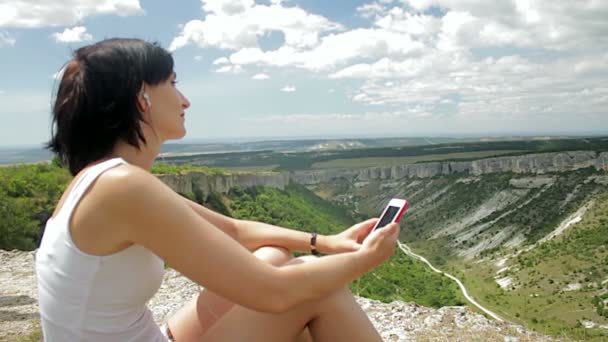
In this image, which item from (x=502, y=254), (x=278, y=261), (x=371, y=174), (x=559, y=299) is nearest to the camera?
(x=278, y=261)

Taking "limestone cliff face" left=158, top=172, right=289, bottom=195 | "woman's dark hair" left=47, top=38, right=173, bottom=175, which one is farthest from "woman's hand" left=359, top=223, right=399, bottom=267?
"limestone cliff face" left=158, top=172, right=289, bottom=195

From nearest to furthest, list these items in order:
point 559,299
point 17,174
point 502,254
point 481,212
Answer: point 17,174 → point 559,299 → point 502,254 → point 481,212

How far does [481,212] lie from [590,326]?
44.4m

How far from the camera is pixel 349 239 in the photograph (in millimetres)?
2967

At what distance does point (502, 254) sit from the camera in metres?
63.2

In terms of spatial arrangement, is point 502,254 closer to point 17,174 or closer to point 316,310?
point 17,174

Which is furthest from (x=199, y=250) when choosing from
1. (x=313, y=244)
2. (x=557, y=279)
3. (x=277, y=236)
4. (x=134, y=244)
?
(x=557, y=279)

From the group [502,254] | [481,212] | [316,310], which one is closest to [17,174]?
[316,310]

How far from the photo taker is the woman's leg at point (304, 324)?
208 cm

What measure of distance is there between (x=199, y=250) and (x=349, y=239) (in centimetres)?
145

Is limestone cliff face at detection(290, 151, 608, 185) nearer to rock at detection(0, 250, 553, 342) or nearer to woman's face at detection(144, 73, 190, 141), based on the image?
rock at detection(0, 250, 553, 342)

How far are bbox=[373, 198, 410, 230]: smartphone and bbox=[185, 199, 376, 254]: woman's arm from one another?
0.96 ft

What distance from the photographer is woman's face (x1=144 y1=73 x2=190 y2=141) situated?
1897 millimetres

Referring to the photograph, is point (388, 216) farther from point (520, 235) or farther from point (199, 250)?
point (520, 235)
